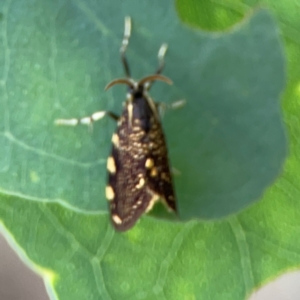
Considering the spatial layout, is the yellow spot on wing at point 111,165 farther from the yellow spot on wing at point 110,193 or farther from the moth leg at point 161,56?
the moth leg at point 161,56

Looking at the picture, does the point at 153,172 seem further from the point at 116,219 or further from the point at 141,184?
the point at 116,219

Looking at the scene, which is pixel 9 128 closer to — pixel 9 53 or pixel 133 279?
pixel 9 53

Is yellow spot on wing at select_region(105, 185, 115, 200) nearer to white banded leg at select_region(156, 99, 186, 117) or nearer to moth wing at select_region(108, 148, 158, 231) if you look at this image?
moth wing at select_region(108, 148, 158, 231)

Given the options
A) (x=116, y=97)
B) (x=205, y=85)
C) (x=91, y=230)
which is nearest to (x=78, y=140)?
(x=116, y=97)

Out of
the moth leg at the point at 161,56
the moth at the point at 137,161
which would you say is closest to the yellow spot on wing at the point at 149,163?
the moth at the point at 137,161

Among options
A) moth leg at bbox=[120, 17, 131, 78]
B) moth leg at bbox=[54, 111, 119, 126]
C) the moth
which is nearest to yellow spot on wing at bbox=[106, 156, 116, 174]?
the moth

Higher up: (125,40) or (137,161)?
(125,40)

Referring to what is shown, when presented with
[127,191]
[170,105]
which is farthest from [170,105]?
[127,191]
